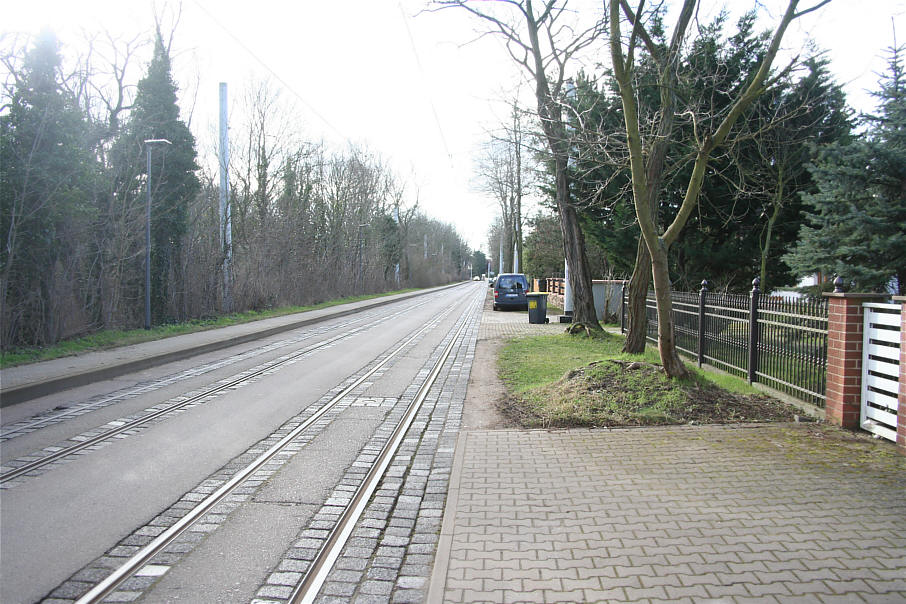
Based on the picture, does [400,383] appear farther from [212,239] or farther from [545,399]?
[212,239]

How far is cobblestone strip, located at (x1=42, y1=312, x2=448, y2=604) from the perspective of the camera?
316 cm

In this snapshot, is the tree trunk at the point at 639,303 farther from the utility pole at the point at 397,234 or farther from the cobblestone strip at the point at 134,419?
the utility pole at the point at 397,234

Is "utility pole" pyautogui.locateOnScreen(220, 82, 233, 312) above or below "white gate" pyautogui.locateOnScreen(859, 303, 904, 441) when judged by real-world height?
above

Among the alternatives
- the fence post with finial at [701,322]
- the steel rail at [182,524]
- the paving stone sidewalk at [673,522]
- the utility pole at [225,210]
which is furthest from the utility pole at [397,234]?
the paving stone sidewalk at [673,522]

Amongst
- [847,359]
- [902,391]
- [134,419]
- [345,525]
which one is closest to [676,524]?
[345,525]

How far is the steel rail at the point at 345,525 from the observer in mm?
3168

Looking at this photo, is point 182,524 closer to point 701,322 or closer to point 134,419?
point 134,419

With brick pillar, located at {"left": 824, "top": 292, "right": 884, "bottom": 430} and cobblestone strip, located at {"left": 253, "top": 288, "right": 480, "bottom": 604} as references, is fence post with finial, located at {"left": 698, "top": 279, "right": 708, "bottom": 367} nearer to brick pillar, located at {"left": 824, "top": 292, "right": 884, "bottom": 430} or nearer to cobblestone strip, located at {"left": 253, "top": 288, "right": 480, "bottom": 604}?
brick pillar, located at {"left": 824, "top": 292, "right": 884, "bottom": 430}

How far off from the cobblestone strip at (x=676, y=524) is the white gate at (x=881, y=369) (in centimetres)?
76

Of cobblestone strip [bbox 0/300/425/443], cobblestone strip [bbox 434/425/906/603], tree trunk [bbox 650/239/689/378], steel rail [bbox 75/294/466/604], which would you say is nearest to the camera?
cobblestone strip [bbox 434/425/906/603]

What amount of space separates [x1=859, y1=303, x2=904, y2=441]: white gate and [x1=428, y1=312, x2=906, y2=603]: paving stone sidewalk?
23.4 inches

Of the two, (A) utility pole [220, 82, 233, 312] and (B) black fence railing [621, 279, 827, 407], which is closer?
(B) black fence railing [621, 279, 827, 407]

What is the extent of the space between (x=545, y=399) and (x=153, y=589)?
5248 mm

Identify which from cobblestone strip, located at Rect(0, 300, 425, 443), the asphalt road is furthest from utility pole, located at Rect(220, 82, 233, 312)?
the asphalt road
